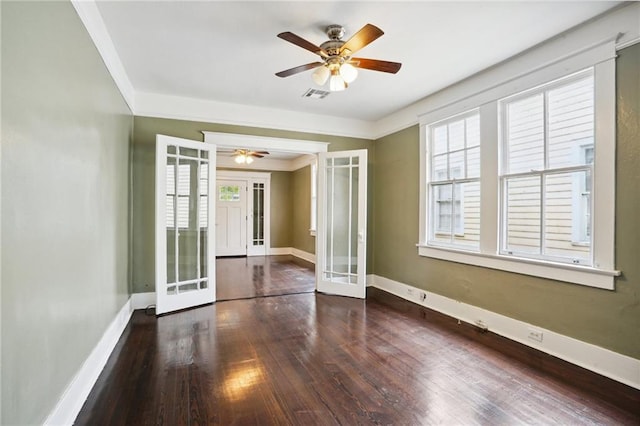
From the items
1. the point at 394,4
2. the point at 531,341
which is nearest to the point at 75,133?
the point at 394,4

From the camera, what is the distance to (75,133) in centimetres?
198

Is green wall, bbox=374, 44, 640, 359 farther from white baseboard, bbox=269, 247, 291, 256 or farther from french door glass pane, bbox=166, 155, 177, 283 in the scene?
white baseboard, bbox=269, 247, 291, 256

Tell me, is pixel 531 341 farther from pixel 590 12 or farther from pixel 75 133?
pixel 75 133

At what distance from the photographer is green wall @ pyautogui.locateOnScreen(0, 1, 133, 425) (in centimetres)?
128

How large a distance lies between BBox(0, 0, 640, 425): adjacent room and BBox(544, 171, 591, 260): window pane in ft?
0.06

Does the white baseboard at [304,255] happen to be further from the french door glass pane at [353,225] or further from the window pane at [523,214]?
the window pane at [523,214]

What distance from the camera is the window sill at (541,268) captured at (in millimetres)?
2445

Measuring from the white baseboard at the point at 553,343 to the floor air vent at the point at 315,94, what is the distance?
9.75ft

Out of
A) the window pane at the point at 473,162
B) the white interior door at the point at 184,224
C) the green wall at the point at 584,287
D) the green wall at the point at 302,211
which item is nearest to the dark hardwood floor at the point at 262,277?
the green wall at the point at 302,211

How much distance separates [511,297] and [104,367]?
12.2ft

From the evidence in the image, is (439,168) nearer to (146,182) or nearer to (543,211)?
(543,211)

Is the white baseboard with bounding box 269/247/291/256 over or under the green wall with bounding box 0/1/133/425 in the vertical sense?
under

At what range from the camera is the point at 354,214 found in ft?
16.1

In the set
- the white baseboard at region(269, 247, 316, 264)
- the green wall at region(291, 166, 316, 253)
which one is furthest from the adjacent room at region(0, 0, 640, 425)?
the white baseboard at region(269, 247, 316, 264)
